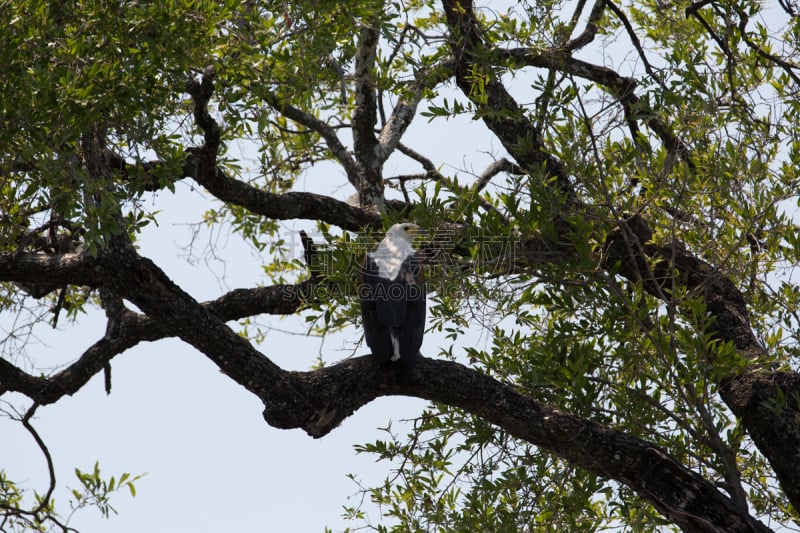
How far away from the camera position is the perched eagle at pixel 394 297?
4.61 meters

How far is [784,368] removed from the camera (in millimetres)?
4812

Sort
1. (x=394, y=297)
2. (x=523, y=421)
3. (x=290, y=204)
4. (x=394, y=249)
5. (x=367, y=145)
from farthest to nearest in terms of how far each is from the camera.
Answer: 1. (x=367, y=145)
2. (x=290, y=204)
3. (x=394, y=249)
4. (x=394, y=297)
5. (x=523, y=421)

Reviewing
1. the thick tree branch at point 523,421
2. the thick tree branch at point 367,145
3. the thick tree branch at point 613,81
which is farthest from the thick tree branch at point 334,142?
the thick tree branch at point 523,421

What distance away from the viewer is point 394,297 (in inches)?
190

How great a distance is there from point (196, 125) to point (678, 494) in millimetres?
3466

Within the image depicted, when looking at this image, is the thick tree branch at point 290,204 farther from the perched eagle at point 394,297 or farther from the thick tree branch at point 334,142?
the perched eagle at point 394,297

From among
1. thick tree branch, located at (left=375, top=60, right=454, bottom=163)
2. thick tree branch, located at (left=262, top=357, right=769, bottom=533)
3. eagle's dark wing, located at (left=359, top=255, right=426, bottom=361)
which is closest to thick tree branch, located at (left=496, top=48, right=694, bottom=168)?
thick tree branch, located at (left=375, top=60, right=454, bottom=163)

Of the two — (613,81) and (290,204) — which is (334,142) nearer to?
(290,204)

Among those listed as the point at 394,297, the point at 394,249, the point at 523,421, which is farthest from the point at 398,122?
the point at 523,421

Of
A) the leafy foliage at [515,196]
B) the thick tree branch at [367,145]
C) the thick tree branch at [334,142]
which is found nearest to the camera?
the leafy foliage at [515,196]

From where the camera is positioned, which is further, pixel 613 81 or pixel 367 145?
pixel 367 145

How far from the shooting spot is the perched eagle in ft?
15.1

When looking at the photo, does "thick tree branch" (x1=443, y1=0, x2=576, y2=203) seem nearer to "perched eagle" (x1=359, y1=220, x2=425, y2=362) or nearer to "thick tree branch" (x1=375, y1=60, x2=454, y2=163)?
"thick tree branch" (x1=375, y1=60, x2=454, y2=163)

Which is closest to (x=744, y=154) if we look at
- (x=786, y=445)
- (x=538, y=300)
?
(x=538, y=300)
